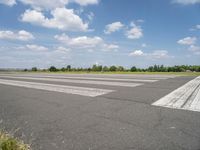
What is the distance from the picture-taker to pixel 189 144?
3594 millimetres

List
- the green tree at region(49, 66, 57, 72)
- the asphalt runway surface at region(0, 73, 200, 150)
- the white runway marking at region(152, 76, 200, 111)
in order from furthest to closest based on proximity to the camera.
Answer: the green tree at region(49, 66, 57, 72) < the white runway marking at region(152, 76, 200, 111) < the asphalt runway surface at region(0, 73, 200, 150)

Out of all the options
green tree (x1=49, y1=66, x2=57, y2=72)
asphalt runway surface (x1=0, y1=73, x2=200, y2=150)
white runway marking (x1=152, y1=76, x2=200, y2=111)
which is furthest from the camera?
green tree (x1=49, y1=66, x2=57, y2=72)

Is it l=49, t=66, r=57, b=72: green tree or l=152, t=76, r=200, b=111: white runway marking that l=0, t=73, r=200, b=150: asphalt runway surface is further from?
l=49, t=66, r=57, b=72: green tree

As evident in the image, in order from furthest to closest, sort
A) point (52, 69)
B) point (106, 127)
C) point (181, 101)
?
point (52, 69), point (181, 101), point (106, 127)

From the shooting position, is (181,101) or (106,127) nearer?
(106,127)

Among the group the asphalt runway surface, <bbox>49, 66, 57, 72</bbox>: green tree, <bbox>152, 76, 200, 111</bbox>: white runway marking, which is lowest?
the asphalt runway surface

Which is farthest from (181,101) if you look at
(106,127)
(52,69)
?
(52,69)

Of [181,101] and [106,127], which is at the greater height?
[181,101]

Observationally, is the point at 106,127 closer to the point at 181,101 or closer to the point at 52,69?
the point at 181,101

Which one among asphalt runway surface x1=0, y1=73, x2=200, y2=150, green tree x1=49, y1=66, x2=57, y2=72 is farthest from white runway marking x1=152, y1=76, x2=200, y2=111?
green tree x1=49, y1=66, x2=57, y2=72

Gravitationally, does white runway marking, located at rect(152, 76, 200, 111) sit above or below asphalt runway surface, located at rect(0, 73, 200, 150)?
above

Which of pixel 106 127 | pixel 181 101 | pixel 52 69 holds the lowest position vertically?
pixel 106 127

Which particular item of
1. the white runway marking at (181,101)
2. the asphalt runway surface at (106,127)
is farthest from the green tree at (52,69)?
the asphalt runway surface at (106,127)

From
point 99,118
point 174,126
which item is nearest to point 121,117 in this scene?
point 99,118
